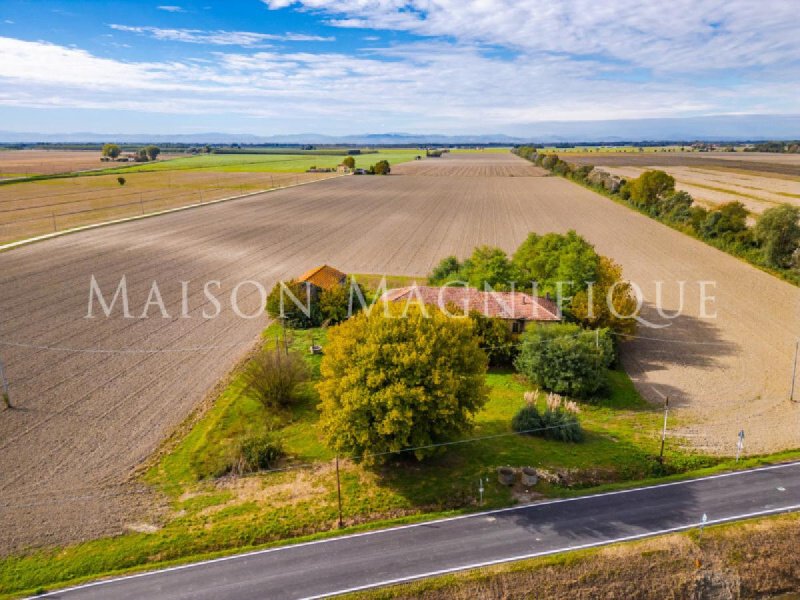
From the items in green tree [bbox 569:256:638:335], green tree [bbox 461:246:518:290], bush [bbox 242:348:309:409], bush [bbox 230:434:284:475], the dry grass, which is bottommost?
the dry grass

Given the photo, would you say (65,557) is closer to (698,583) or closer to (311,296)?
(698,583)

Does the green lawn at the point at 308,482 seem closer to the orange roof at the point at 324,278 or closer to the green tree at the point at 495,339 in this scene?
the green tree at the point at 495,339

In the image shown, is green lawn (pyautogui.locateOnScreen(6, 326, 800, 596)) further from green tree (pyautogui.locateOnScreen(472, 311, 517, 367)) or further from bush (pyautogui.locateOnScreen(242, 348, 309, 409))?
green tree (pyautogui.locateOnScreen(472, 311, 517, 367))

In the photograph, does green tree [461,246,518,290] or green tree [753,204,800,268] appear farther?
green tree [753,204,800,268]

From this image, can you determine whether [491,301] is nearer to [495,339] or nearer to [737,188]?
[495,339]

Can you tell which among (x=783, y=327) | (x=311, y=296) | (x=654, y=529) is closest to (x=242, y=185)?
(x=311, y=296)

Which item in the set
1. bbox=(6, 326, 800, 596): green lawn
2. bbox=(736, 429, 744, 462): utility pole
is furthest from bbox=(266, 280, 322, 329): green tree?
bbox=(736, 429, 744, 462): utility pole

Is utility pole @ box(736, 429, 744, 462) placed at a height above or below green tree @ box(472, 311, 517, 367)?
below

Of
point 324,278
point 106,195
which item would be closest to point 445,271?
point 324,278
